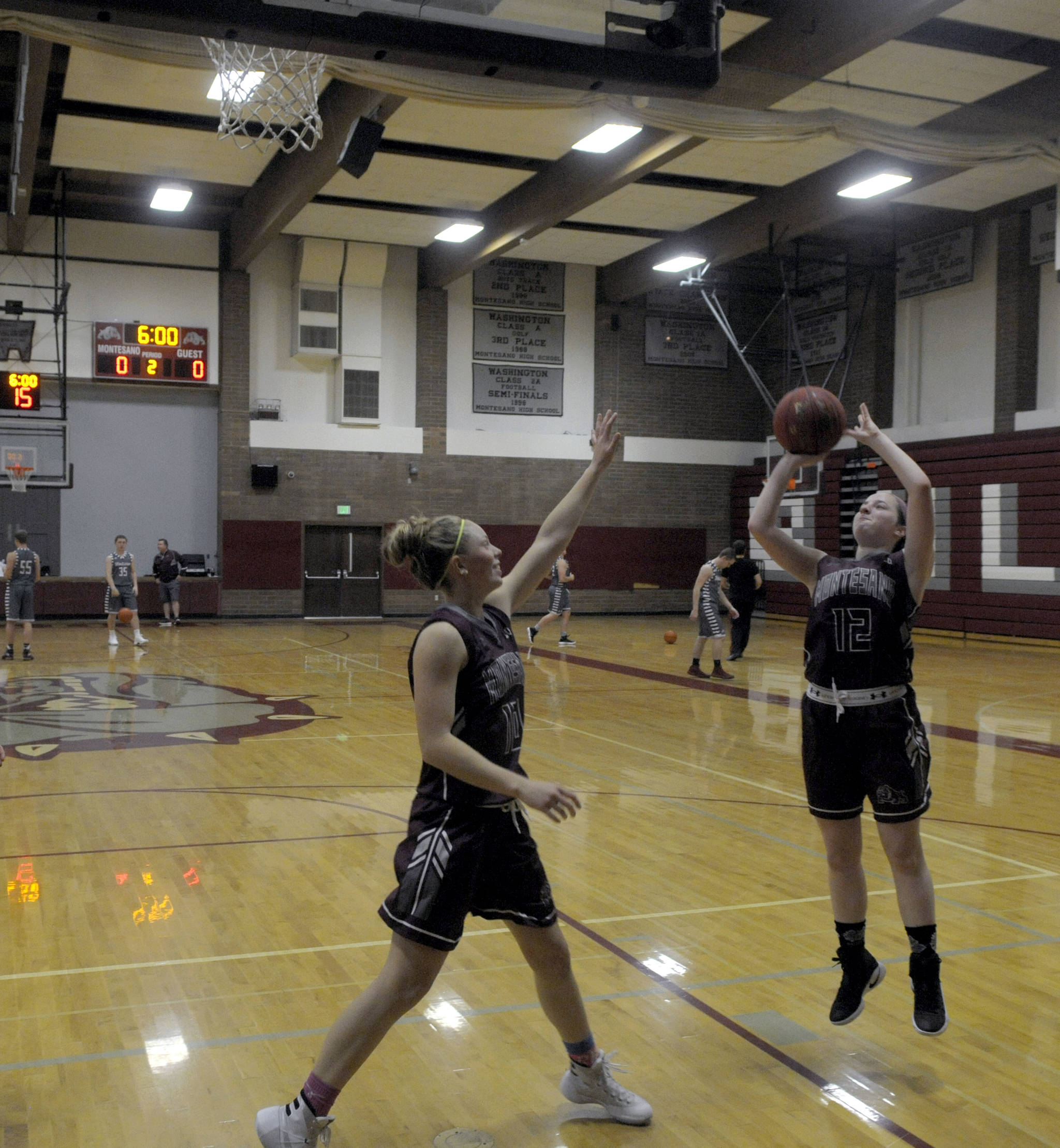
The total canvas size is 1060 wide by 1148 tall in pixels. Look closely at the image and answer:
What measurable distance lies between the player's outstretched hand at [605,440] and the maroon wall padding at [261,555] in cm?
1861

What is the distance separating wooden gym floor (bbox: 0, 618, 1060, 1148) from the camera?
10.2 ft

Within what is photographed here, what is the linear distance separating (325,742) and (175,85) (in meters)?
8.92

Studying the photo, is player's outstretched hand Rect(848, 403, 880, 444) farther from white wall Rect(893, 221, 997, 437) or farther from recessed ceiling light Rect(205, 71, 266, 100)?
white wall Rect(893, 221, 997, 437)

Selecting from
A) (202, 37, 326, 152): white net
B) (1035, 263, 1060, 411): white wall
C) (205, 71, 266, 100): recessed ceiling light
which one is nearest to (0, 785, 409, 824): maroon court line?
(202, 37, 326, 152): white net

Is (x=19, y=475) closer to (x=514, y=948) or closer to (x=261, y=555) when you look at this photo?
(x=261, y=555)

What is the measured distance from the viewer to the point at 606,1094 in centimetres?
304

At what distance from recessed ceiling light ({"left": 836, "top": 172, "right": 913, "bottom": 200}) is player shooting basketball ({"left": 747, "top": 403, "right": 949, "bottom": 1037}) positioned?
45.8 feet

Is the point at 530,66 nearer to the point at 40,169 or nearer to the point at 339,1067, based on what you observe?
the point at 339,1067

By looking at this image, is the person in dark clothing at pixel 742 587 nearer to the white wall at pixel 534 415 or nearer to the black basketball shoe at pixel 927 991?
the white wall at pixel 534 415

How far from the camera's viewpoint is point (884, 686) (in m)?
3.48

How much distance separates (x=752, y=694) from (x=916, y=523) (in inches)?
347

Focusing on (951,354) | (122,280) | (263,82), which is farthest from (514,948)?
(122,280)

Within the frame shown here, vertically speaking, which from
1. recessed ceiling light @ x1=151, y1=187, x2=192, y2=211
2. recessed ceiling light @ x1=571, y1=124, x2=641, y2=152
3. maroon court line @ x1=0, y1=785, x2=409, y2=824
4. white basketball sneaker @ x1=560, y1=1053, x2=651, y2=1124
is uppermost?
recessed ceiling light @ x1=151, y1=187, x2=192, y2=211

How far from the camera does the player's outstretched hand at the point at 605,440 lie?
11.4 feet
